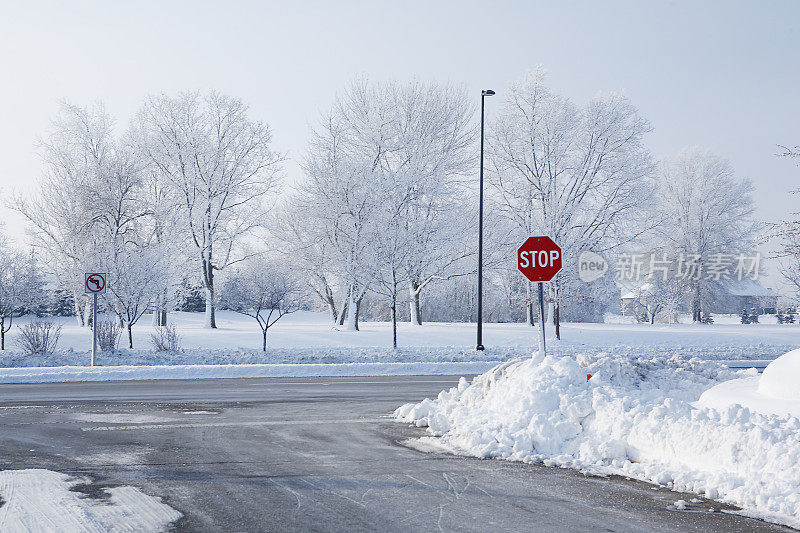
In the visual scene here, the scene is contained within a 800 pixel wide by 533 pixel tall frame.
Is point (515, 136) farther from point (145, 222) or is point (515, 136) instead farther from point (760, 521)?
point (760, 521)

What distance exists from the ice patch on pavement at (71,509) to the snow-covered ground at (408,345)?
627 inches

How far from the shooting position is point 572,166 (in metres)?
34.2

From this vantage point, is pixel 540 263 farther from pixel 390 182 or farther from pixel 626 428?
pixel 390 182

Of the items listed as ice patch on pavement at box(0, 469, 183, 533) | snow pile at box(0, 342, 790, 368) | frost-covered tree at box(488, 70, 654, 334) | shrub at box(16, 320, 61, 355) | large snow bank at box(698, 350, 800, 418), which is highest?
frost-covered tree at box(488, 70, 654, 334)

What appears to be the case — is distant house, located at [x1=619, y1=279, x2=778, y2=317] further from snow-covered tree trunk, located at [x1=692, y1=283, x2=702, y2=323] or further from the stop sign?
the stop sign

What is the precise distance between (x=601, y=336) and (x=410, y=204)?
10.6 meters

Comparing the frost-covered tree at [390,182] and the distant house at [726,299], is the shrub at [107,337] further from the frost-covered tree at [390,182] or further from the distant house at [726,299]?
the distant house at [726,299]

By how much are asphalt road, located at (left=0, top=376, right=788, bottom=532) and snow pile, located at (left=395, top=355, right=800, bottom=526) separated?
1.00ft

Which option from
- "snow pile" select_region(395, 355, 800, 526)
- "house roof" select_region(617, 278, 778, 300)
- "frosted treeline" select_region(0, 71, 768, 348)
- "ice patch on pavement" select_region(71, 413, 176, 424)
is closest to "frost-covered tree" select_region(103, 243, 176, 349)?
"frosted treeline" select_region(0, 71, 768, 348)

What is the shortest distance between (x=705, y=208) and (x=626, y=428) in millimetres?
46290

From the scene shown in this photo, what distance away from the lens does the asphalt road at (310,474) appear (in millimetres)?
5250

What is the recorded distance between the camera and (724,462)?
6.16m

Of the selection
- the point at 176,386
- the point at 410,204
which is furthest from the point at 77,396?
the point at 410,204

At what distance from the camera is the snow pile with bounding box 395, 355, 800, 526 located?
581 cm
